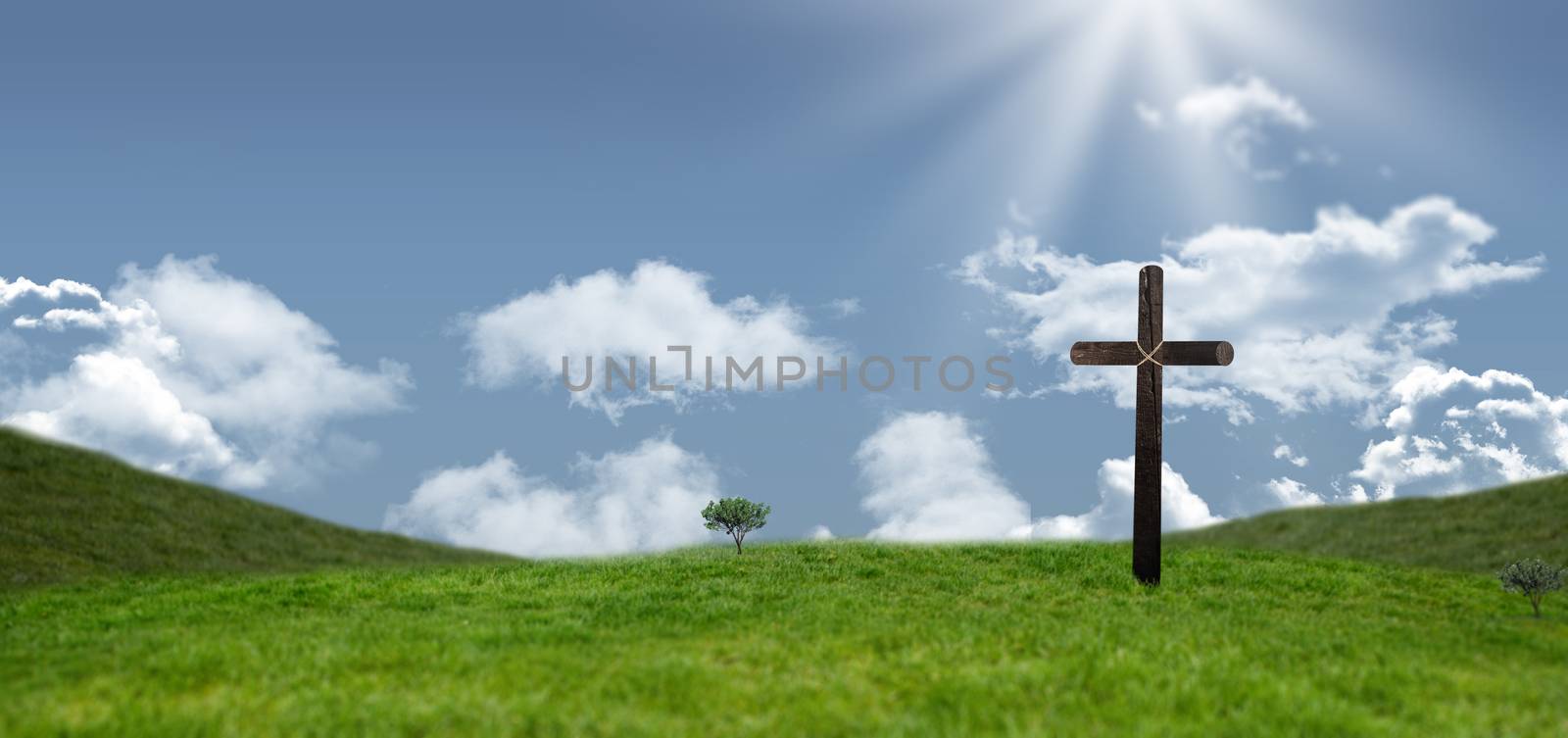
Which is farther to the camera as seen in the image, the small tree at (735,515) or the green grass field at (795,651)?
the small tree at (735,515)

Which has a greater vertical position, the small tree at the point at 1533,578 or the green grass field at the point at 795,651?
the small tree at the point at 1533,578

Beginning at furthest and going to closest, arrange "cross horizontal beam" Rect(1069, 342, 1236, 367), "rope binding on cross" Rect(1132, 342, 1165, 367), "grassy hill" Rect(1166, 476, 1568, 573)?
"grassy hill" Rect(1166, 476, 1568, 573)
"rope binding on cross" Rect(1132, 342, 1165, 367)
"cross horizontal beam" Rect(1069, 342, 1236, 367)

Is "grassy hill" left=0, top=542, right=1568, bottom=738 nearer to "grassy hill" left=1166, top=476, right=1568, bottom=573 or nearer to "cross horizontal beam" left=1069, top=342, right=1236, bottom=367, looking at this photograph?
"cross horizontal beam" left=1069, top=342, right=1236, bottom=367

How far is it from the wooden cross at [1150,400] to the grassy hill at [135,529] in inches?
810

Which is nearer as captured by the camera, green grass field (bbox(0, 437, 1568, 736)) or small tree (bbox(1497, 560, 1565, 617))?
green grass field (bbox(0, 437, 1568, 736))

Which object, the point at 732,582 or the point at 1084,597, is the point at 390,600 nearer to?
the point at 732,582

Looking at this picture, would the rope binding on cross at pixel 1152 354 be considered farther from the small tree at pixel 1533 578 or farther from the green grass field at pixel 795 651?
the small tree at pixel 1533 578

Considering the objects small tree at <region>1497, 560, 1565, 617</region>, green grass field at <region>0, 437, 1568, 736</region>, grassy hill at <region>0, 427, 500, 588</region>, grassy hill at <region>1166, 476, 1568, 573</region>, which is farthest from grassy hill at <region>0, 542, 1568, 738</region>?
grassy hill at <region>1166, 476, 1568, 573</region>

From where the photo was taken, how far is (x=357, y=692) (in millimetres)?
9148

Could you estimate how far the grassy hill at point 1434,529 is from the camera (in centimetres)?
2241

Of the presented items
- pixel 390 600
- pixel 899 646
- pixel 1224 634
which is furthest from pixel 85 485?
pixel 1224 634

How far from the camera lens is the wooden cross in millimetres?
16875

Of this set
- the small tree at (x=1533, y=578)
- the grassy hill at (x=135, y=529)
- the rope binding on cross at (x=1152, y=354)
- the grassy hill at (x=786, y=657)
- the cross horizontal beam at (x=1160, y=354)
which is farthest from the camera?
the grassy hill at (x=135, y=529)

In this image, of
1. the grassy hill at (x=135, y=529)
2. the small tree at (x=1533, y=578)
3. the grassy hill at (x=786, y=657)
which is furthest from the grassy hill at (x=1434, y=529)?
the grassy hill at (x=135, y=529)
